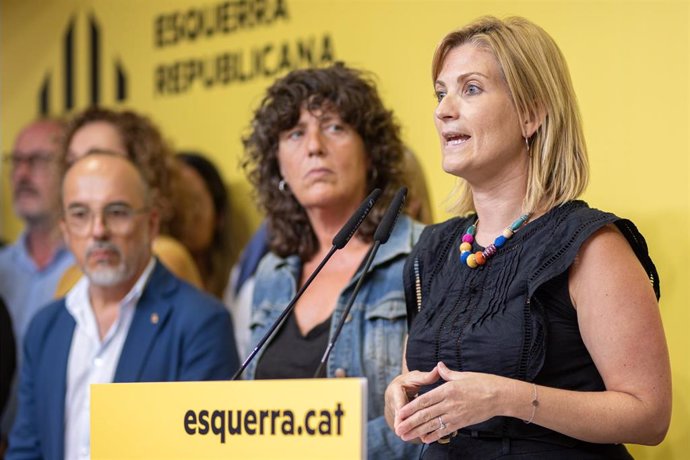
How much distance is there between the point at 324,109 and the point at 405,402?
1.16 meters

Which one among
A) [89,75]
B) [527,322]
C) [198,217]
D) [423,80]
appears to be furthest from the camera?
[89,75]

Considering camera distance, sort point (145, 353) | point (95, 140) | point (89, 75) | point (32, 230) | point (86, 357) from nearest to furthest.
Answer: point (145, 353) < point (86, 357) < point (95, 140) < point (32, 230) < point (89, 75)

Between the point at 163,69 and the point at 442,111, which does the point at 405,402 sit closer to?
the point at 442,111

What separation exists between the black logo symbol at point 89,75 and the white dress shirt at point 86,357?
1776mm

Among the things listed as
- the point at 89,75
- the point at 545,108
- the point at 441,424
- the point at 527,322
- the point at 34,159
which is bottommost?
the point at 441,424

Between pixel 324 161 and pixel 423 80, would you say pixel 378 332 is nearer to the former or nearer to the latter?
pixel 324 161

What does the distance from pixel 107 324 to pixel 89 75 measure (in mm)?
2046

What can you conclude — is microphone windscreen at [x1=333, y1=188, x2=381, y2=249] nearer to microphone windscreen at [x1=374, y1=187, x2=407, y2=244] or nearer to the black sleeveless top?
microphone windscreen at [x1=374, y1=187, x2=407, y2=244]

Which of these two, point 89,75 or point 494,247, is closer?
point 494,247

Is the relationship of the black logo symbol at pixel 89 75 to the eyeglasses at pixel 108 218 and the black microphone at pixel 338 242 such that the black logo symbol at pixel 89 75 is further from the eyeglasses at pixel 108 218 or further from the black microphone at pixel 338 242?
the black microphone at pixel 338 242

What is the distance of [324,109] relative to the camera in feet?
9.23

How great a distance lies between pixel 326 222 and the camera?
2.85 meters

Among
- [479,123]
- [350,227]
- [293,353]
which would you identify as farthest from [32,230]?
[479,123]

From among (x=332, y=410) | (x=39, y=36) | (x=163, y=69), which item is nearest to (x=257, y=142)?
(x=332, y=410)
